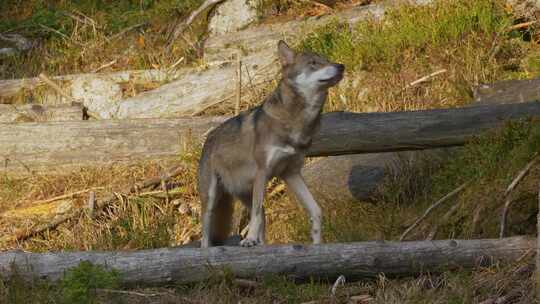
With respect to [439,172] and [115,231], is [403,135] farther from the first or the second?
[115,231]

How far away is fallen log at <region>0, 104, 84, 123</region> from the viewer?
40.0 feet

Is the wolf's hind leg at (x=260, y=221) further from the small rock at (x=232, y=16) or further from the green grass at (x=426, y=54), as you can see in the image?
the small rock at (x=232, y=16)

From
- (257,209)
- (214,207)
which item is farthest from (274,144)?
(214,207)

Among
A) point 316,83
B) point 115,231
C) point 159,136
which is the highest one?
point 316,83

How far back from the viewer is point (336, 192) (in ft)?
31.9

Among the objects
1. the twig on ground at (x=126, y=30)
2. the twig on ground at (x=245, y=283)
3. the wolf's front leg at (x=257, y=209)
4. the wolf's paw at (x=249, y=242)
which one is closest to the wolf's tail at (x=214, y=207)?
the wolf's front leg at (x=257, y=209)

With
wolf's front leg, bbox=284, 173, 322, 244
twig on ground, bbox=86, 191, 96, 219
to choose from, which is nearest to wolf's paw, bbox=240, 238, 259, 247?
wolf's front leg, bbox=284, 173, 322, 244

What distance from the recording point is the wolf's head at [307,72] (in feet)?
24.1

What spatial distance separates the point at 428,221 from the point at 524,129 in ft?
3.51

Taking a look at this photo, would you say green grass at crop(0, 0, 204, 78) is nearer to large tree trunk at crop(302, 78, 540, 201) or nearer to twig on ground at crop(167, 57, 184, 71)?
twig on ground at crop(167, 57, 184, 71)

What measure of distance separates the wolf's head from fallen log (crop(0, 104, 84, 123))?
17.1 feet

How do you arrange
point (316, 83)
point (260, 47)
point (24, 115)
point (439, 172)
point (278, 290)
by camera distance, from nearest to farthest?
point (278, 290)
point (316, 83)
point (439, 172)
point (24, 115)
point (260, 47)

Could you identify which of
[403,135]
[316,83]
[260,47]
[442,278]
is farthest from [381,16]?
[442,278]

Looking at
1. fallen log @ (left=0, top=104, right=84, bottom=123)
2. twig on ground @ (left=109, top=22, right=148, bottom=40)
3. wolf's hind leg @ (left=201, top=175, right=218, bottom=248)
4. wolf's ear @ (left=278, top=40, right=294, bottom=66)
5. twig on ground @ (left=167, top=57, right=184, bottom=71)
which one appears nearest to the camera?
wolf's ear @ (left=278, top=40, right=294, bottom=66)
